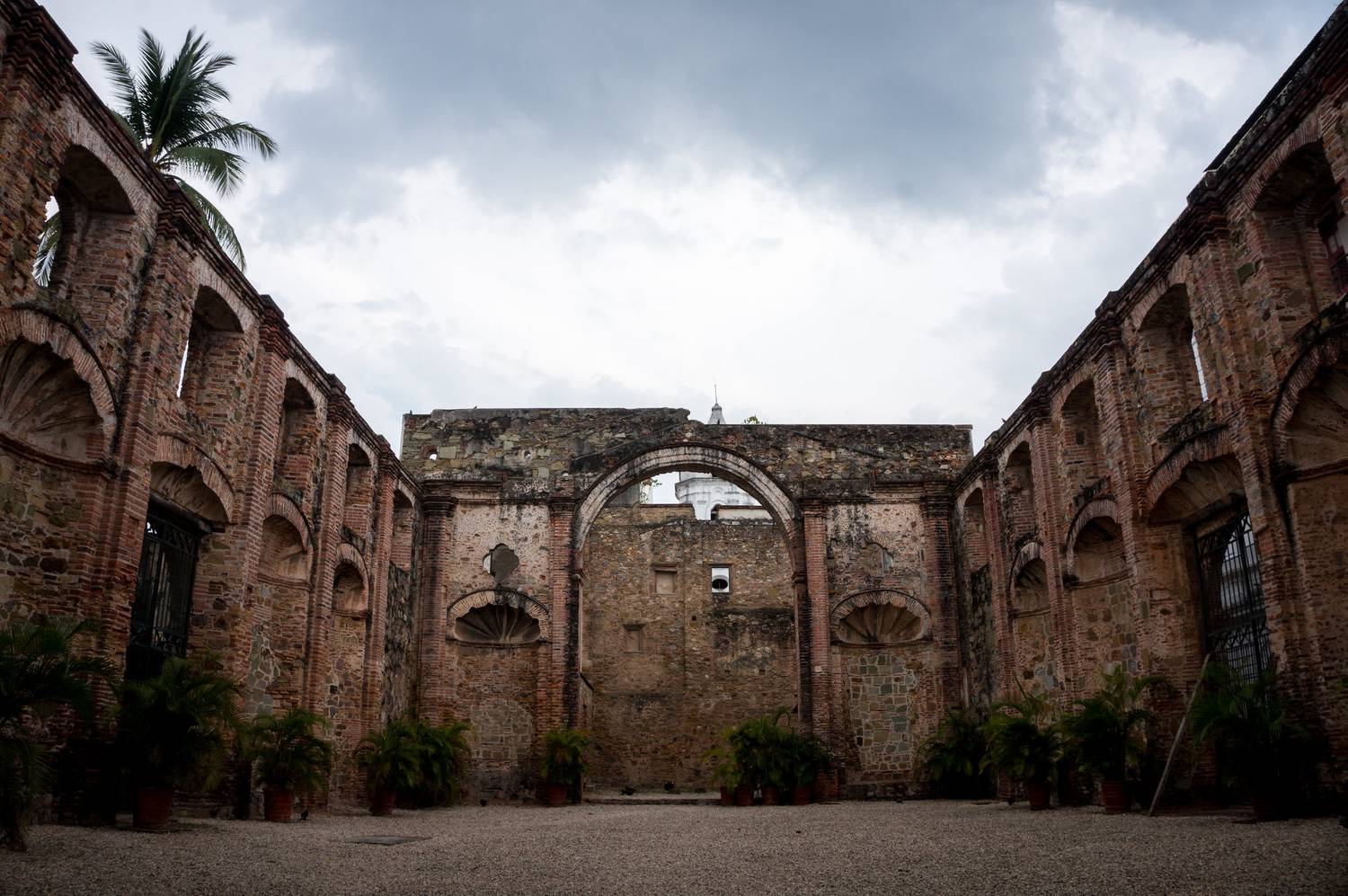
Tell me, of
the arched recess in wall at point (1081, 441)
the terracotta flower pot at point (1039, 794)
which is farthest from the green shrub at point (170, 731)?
the arched recess in wall at point (1081, 441)

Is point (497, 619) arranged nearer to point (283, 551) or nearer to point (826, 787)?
point (283, 551)

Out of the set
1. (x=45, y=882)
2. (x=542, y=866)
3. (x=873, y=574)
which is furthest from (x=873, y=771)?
(x=45, y=882)

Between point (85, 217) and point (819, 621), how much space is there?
46.9ft

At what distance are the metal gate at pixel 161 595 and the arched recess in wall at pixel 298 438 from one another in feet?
8.00

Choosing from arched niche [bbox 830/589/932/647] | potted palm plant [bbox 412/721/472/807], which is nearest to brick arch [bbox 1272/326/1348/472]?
arched niche [bbox 830/589/932/647]

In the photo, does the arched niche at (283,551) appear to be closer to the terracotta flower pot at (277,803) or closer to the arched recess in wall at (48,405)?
the terracotta flower pot at (277,803)

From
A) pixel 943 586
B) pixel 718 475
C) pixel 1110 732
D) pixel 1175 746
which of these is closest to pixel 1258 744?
pixel 1175 746

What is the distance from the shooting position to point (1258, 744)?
9.27m

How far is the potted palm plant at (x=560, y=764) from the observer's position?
18938 millimetres

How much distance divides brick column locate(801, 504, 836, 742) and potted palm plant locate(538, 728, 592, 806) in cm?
443

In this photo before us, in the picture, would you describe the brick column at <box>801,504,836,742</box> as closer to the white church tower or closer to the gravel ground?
the gravel ground

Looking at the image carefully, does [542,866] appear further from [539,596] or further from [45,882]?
[539,596]

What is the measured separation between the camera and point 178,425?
38.3 feet

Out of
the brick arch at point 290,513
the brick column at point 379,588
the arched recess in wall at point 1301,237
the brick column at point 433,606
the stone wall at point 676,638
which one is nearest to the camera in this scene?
the arched recess in wall at point 1301,237
